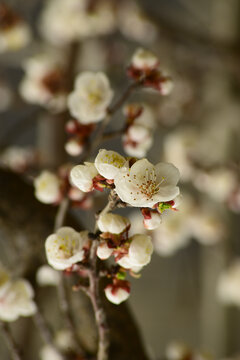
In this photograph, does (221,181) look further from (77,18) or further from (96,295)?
(96,295)

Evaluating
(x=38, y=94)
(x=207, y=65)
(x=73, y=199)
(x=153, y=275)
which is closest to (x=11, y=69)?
(x=207, y=65)

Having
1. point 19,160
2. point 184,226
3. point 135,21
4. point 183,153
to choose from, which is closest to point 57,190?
point 19,160

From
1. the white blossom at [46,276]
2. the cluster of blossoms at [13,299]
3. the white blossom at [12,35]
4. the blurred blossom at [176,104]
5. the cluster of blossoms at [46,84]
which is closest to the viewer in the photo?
the cluster of blossoms at [13,299]

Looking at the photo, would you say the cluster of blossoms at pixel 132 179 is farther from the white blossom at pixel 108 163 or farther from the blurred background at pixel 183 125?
the blurred background at pixel 183 125

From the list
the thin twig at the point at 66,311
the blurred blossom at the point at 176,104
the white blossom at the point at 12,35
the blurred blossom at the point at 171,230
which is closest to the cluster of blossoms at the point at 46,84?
the white blossom at the point at 12,35

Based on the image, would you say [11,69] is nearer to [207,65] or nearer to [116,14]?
[116,14]

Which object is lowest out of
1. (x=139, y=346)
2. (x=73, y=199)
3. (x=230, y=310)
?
(x=230, y=310)

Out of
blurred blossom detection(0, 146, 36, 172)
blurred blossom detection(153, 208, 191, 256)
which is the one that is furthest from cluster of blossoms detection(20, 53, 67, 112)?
blurred blossom detection(153, 208, 191, 256)

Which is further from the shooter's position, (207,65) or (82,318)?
(207,65)
